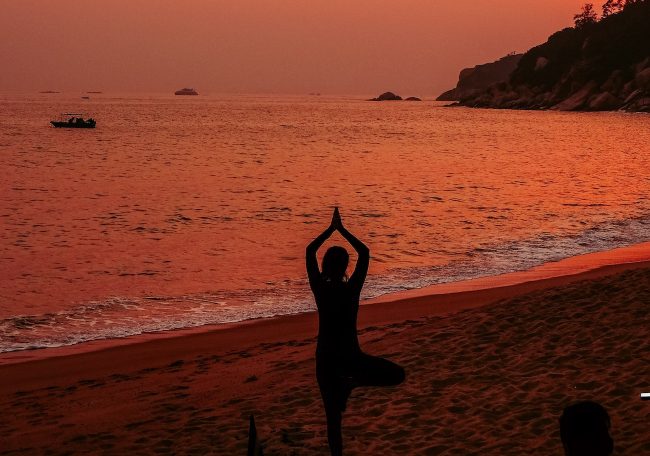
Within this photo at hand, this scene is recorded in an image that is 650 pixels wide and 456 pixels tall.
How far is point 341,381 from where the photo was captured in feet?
19.3

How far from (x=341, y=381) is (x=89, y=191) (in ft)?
129

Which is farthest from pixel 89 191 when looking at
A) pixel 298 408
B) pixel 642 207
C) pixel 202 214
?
pixel 298 408

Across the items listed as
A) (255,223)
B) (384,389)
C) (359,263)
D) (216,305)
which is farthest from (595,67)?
(359,263)

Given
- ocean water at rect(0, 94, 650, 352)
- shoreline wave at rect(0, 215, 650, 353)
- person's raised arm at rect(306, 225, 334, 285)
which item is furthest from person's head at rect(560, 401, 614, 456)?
ocean water at rect(0, 94, 650, 352)

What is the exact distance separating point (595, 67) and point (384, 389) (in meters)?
160

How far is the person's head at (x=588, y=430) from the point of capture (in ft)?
11.9

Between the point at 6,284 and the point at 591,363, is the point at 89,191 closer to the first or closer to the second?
the point at 6,284

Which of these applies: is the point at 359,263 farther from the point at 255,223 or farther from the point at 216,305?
the point at 255,223

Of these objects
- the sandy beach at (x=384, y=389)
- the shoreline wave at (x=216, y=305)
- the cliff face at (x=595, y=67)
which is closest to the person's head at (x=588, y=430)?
the sandy beach at (x=384, y=389)

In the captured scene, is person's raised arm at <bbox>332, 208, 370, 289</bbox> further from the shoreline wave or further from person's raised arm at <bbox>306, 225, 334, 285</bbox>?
the shoreline wave

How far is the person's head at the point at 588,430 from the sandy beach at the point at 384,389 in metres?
3.81

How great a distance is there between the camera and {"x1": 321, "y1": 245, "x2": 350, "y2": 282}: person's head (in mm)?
5723

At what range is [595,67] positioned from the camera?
158125 millimetres

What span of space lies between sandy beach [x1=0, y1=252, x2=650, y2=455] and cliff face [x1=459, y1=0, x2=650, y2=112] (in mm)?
141101
